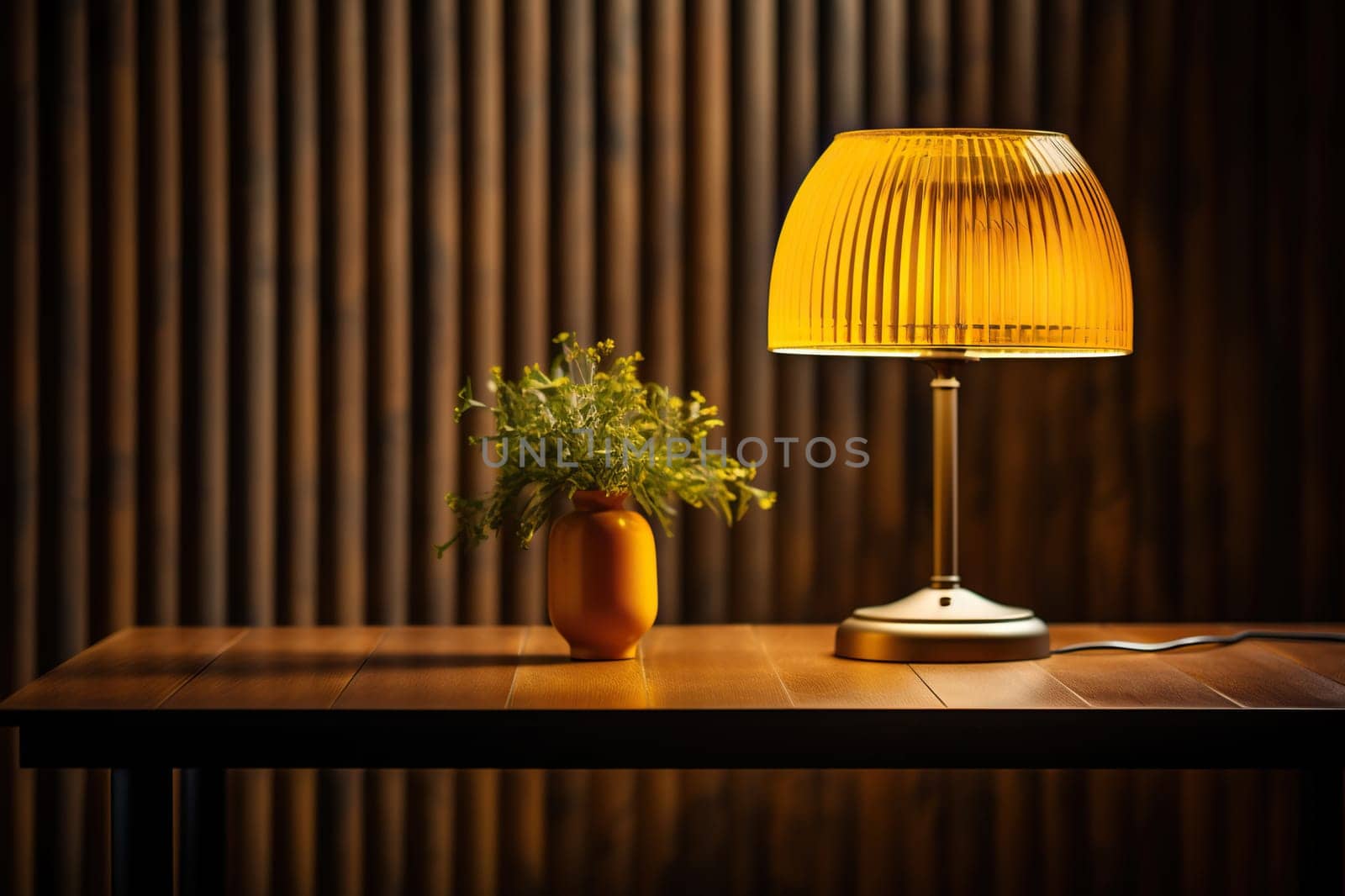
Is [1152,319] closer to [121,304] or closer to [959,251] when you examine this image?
[959,251]

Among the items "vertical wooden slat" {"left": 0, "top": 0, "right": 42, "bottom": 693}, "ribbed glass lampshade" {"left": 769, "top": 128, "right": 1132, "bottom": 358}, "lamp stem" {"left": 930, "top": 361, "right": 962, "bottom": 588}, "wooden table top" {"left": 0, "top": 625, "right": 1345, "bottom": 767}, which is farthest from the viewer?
"vertical wooden slat" {"left": 0, "top": 0, "right": 42, "bottom": 693}

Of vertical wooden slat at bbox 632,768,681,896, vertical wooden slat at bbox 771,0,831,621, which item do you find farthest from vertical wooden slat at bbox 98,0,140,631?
vertical wooden slat at bbox 771,0,831,621

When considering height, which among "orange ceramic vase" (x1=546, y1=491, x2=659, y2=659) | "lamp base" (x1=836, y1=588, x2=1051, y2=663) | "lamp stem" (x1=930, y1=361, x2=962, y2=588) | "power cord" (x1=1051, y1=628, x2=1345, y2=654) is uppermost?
"lamp stem" (x1=930, y1=361, x2=962, y2=588)

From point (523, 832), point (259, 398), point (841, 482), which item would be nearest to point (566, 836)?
point (523, 832)

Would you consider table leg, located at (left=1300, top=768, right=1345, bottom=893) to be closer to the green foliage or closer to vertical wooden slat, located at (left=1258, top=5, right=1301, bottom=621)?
vertical wooden slat, located at (left=1258, top=5, right=1301, bottom=621)

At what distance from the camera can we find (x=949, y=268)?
4.44 feet

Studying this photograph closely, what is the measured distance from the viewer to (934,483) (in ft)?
4.92

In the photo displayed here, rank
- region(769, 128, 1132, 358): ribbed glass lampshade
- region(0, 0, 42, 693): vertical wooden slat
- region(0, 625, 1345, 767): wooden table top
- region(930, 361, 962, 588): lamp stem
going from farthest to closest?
region(0, 0, 42, 693): vertical wooden slat
region(930, 361, 962, 588): lamp stem
region(769, 128, 1132, 358): ribbed glass lampshade
region(0, 625, 1345, 767): wooden table top

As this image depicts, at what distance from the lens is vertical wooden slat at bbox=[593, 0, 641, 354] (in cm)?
172

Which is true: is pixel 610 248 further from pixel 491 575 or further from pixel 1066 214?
pixel 1066 214

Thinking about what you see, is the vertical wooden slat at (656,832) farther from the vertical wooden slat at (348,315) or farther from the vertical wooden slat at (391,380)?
the vertical wooden slat at (348,315)

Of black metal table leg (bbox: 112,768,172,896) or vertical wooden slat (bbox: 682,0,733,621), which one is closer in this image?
black metal table leg (bbox: 112,768,172,896)

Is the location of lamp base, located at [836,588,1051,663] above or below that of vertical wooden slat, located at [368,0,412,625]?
below

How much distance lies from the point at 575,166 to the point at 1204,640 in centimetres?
94
